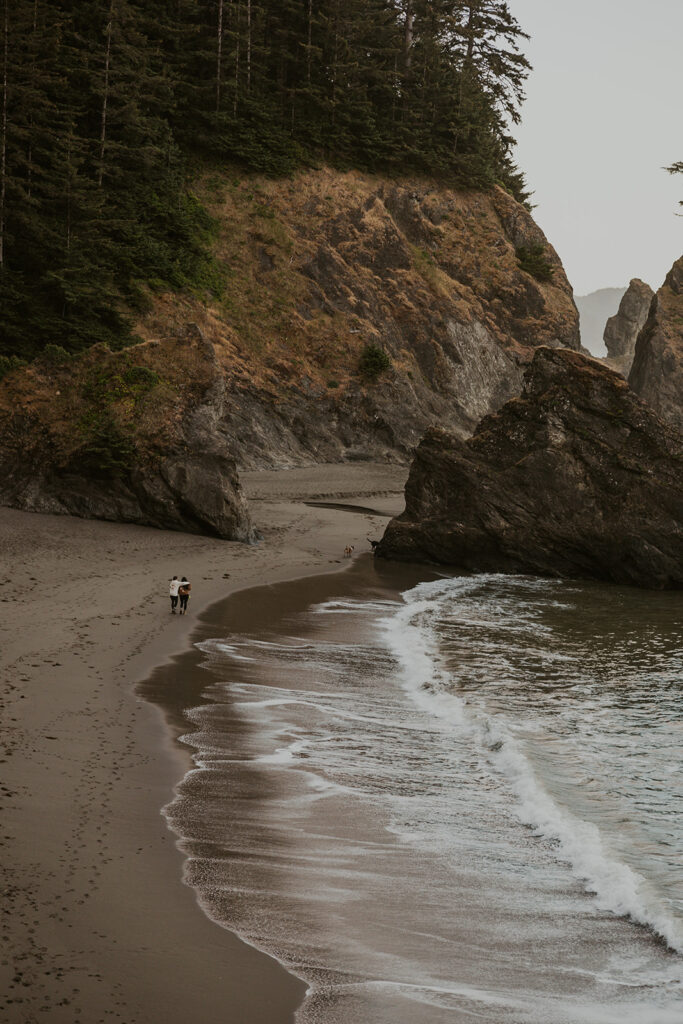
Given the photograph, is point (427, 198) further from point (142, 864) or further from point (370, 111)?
point (142, 864)

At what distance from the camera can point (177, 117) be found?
50625 millimetres

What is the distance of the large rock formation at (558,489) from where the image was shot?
A: 24.4 metres

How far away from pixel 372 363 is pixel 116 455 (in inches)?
1059

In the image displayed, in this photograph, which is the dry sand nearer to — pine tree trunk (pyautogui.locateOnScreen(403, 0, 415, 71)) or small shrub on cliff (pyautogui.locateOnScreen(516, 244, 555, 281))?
small shrub on cliff (pyautogui.locateOnScreen(516, 244, 555, 281))

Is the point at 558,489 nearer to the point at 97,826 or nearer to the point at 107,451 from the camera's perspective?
the point at 107,451

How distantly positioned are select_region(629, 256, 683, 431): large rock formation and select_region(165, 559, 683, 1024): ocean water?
5268cm

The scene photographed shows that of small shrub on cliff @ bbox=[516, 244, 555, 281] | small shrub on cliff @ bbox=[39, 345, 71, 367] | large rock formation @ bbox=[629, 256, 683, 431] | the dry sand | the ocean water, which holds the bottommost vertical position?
the ocean water

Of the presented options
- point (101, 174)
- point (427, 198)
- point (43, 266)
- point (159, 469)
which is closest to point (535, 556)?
point (159, 469)

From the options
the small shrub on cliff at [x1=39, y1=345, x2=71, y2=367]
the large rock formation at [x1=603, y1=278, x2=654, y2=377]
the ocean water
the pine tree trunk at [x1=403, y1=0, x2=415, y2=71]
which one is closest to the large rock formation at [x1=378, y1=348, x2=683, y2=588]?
the ocean water

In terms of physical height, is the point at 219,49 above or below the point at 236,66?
above

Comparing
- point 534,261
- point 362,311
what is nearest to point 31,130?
point 362,311

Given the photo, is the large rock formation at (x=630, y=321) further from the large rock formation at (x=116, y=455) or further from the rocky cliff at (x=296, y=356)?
the large rock formation at (x=116, y=455)

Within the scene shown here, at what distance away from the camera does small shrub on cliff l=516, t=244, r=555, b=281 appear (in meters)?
63.2

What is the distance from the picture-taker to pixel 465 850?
766 centimetres
